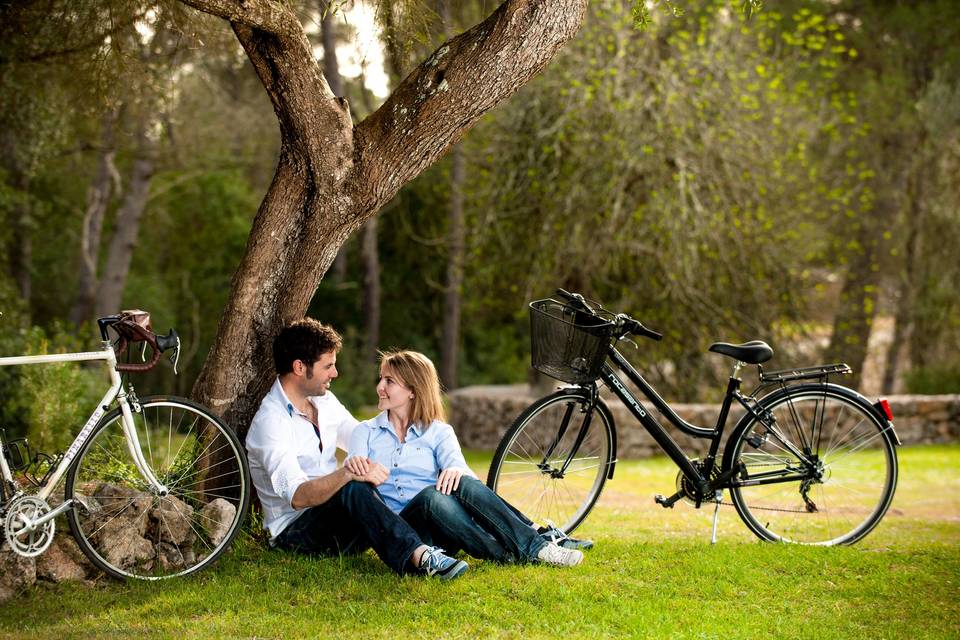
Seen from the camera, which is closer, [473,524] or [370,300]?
[473,524]

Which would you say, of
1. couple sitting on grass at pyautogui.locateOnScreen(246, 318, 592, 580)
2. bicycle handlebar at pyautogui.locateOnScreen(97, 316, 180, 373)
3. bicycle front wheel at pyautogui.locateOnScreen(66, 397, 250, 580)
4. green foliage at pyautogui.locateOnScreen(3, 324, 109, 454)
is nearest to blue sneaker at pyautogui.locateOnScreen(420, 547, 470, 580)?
couple sitting on grass at pyautogui.locateOnScreen(246, 318, 592, 580)

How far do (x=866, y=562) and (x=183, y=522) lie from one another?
2.92 metres

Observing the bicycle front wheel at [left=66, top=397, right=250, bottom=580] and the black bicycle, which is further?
the black bicycle

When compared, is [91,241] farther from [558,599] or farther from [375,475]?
[558,599]

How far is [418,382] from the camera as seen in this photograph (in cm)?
436

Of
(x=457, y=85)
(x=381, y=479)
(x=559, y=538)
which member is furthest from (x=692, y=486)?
(x=457, y=85)

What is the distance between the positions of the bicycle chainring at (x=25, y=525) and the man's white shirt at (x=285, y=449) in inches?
33.0

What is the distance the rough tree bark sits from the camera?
4664 mm

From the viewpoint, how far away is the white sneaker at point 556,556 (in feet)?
14.1

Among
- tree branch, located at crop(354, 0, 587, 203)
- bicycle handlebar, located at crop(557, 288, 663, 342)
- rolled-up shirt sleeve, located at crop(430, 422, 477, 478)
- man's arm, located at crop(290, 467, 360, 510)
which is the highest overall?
tree branch, located at crop(354, 0, 587, 203)

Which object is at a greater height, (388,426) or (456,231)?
(456,231)

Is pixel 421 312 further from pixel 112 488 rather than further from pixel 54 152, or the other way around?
pixel 112 488

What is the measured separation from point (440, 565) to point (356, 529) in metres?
0.51

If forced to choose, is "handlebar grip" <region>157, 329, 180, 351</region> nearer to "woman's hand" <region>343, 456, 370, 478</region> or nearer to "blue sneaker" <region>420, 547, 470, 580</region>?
"woman's hand" <region>343, 456, 370, 478</region>
